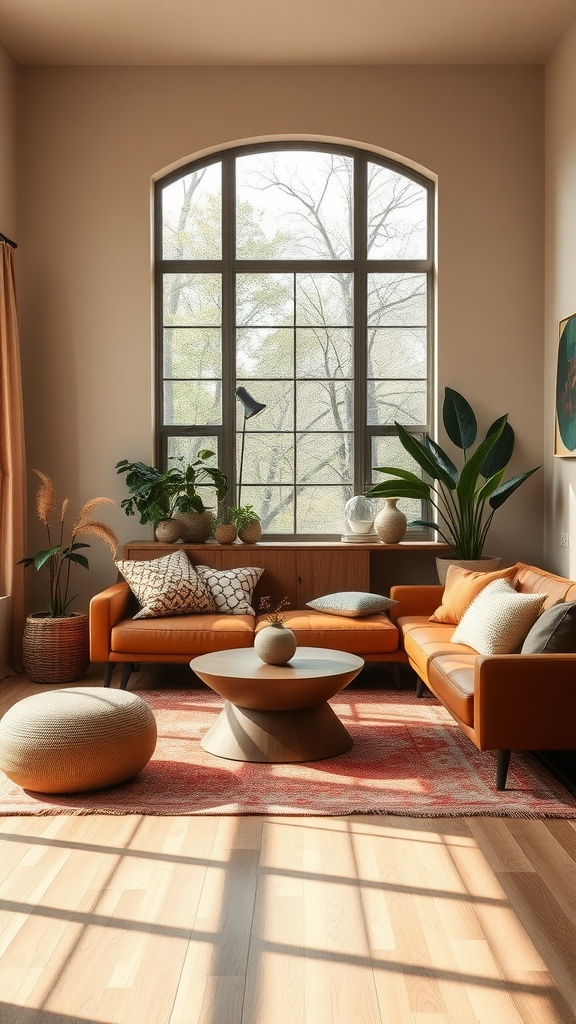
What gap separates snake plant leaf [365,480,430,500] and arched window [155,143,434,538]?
600 mm

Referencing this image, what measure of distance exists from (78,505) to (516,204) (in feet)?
11.6

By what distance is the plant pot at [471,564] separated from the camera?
566 centimetres

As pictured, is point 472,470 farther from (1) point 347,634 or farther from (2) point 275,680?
(2) point 275,680

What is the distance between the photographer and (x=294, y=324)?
6.39 meters

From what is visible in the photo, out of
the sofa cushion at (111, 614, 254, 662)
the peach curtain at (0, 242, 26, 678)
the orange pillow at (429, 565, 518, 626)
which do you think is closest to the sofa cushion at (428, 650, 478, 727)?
the orange pillow at (429, 565, 518, 626)

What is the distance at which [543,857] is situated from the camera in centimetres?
296

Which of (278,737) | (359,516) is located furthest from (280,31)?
(278,737)

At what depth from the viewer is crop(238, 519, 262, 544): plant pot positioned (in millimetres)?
5949

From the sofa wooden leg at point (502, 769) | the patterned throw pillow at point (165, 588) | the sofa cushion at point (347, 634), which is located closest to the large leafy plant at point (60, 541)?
the patterned throw pillow at point (165, 588)

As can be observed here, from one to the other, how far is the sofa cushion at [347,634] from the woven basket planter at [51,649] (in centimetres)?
119

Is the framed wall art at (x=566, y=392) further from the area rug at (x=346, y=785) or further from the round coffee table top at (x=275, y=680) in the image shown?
the round coffee table top at (x=275, y=680)

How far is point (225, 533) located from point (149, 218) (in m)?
2.17

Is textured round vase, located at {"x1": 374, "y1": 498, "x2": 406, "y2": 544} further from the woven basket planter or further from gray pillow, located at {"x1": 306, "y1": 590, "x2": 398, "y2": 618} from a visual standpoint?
the woven basket planter

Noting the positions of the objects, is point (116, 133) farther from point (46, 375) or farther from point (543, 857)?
point (543, 857)
